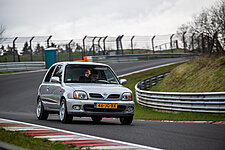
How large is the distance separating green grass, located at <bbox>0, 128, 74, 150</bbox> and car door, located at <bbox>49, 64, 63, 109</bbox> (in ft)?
10.3

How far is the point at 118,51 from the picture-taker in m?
47.1

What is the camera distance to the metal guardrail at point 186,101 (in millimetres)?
14158

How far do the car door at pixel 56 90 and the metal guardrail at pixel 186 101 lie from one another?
5678mm

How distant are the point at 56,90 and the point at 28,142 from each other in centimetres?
448

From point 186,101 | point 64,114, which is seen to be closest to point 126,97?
point 64,114

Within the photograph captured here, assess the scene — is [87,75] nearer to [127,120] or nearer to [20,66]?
[127,120]

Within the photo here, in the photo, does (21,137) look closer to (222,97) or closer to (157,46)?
(222,97)

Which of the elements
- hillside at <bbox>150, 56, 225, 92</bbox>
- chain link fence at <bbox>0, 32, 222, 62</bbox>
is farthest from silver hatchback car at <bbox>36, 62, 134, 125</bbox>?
chain link fence at <bbox>0, 32, 222, 62</bbox>

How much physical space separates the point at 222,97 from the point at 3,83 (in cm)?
1865

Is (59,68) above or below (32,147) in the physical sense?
above

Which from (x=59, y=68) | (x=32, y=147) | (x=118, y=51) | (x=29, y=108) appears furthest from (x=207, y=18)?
(x=32, y=147)

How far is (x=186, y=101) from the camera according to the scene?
51.9 ft

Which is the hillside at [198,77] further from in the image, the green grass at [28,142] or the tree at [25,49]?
the tree at [25,49]

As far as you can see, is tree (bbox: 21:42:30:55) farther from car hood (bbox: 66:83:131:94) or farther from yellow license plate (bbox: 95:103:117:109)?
yellow license plate (bbox: 95:103:117:109)
